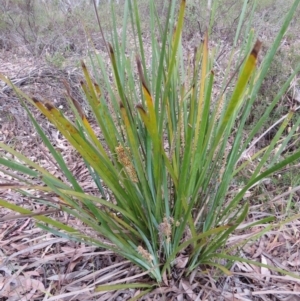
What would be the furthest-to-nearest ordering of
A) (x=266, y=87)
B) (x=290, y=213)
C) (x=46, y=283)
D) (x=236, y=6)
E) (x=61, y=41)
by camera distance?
(x=236, y=6) < (x=61, y=41) < (x=266, y=87) < (x=290, y=213) < (x=46, y=283)

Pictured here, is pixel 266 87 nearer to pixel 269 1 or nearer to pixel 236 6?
pixel 236 6

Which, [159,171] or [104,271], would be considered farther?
[104,271]

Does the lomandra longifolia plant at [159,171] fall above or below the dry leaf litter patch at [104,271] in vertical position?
above

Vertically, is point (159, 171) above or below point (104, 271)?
above

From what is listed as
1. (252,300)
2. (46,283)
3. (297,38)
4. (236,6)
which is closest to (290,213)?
(252,300)

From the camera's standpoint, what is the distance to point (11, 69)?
280 centimetres

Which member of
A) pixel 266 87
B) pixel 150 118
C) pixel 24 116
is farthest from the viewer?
pixel 24 116

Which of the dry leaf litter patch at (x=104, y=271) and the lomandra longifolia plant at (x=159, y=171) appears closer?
the lomandra longifolia plant at (x=159, y=171)

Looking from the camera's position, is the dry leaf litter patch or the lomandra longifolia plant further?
the dry leaf litter patch

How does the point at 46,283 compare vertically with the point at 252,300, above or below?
below

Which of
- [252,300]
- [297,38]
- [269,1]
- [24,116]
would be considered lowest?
[24,116]

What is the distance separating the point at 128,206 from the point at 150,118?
37 centimetres

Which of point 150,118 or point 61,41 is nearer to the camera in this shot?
point 150,118

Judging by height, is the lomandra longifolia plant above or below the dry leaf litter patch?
above
